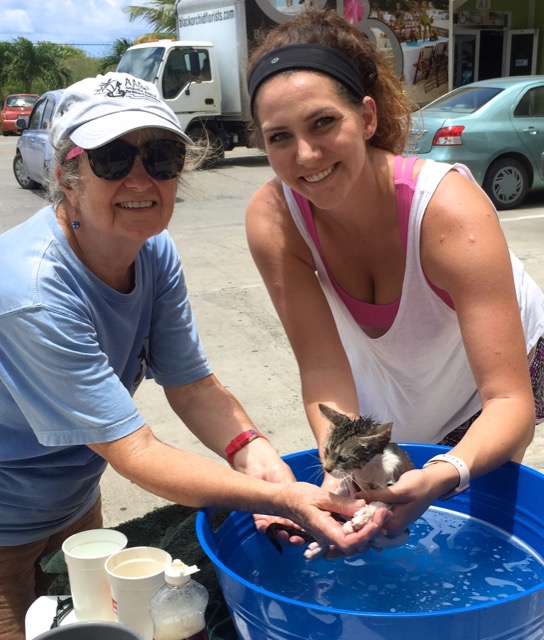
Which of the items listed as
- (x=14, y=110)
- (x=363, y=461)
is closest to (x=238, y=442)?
(x=363, y=461)

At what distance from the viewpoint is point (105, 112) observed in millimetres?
1896

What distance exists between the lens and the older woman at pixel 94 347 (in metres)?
1.79

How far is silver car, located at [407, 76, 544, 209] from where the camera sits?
10062 millimetres

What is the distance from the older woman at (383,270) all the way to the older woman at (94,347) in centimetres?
31

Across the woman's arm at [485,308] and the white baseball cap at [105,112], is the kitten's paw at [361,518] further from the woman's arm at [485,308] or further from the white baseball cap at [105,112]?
the white baseball cap at [105,112]

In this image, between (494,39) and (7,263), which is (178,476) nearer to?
(7,263)

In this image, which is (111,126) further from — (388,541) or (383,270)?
(388,541)

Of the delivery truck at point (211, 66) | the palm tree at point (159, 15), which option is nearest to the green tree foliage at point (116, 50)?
the palm tree at point (159, 15)

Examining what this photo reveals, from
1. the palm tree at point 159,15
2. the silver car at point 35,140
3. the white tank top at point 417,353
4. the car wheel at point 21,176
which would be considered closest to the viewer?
the white tank top at point 417,353

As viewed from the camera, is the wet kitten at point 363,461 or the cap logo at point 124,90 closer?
the wet kitten at point 363,461

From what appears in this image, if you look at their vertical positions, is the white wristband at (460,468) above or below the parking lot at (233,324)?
above

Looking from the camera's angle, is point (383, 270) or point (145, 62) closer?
point (383, 270)

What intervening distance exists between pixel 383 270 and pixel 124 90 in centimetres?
94

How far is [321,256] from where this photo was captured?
2.37 meters
